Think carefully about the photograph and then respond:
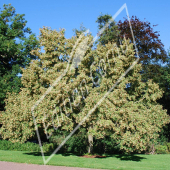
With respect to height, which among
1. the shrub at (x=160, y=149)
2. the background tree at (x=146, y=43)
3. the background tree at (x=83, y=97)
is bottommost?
the shrub at (x=160, y=149)

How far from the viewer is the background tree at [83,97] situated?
13.4m

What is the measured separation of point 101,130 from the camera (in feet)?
46.2

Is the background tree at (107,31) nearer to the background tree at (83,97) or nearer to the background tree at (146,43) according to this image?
the background tree at (146,43)

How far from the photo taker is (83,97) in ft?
52.0

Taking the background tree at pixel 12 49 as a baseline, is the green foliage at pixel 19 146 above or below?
below

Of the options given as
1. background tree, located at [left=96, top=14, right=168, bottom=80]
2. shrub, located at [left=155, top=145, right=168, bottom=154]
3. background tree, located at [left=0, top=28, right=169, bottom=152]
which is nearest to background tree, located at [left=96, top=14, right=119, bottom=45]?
background tree, located at [left=96, top=14, right=168, bottom=80]

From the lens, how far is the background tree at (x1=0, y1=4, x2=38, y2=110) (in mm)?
24375

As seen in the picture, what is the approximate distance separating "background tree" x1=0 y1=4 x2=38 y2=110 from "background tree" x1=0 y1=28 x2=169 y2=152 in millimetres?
8413

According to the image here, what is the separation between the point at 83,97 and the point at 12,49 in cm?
1322

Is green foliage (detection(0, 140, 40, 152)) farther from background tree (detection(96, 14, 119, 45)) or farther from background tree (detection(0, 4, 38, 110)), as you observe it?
background tree (detection(96, 14, 119, 45))

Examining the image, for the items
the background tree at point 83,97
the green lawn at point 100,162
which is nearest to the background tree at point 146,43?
the background tree at point 83,97

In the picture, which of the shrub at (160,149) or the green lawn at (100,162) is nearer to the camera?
the green lawn at (100,162)

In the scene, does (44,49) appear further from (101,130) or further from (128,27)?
(128,27)

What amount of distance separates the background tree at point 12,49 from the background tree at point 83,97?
8.41m
